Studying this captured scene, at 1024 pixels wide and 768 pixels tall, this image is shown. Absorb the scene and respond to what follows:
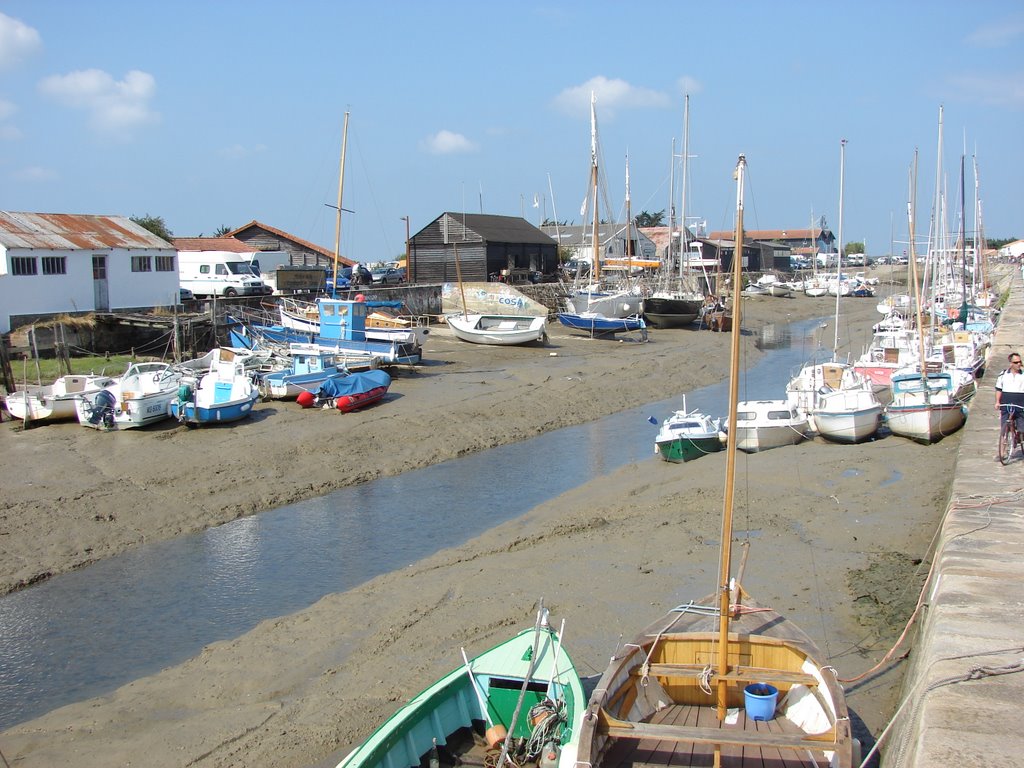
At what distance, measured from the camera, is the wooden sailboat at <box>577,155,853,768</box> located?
802 cm

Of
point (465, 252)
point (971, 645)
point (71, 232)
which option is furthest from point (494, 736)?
point (465, 252)

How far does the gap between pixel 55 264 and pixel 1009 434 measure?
33.0m

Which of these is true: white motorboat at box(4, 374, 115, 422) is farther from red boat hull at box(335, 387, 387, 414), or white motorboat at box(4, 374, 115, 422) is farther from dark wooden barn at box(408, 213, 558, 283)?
dark wooden barn at box(408, 213, 558, 283)

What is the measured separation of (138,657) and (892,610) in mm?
10954

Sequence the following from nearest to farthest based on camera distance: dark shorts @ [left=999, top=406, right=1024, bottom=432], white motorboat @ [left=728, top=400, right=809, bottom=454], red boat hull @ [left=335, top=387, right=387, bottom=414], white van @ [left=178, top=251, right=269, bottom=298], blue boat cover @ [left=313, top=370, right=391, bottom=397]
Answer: dark shorts @ [left=999, top=406, right=1024, bottom=432] → white motorboat @ [left=728, top=400, right=809, bottom=454] → red boat hull @ [left=335, top=387, right=387, bottom=414] → blue boat cover @ [left=313, top=370, right=391, bottom=397] → white van @ [left=178, top=251, right=269, bottom=298]

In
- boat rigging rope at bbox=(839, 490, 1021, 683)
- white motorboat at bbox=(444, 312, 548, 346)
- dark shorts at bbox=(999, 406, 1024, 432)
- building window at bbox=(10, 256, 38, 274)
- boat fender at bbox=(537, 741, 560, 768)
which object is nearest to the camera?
boat fender at bbox=(537, 741, 560, 768)

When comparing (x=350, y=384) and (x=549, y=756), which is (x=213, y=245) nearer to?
(x=350, y=384)

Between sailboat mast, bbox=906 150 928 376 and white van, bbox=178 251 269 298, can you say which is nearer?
sailboat mast, bbox=906 150 928 376

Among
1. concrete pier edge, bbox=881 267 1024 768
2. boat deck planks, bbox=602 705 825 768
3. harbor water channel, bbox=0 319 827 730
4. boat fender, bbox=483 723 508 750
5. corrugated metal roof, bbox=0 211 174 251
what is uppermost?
corrugated metal roof, bbox=0 211 174 251

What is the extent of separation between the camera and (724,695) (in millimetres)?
8961

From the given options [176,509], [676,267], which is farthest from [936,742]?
[676,267]

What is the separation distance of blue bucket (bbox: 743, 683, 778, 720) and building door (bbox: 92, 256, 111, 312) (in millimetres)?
34296

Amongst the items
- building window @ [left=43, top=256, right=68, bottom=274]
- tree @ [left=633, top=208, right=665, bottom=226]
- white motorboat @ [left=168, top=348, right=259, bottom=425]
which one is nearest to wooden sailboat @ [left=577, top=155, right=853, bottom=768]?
white motorboat @ [left=168, top=348, right=259, bottom=425]

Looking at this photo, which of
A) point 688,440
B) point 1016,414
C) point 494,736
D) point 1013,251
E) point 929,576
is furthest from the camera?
point 1013,251
